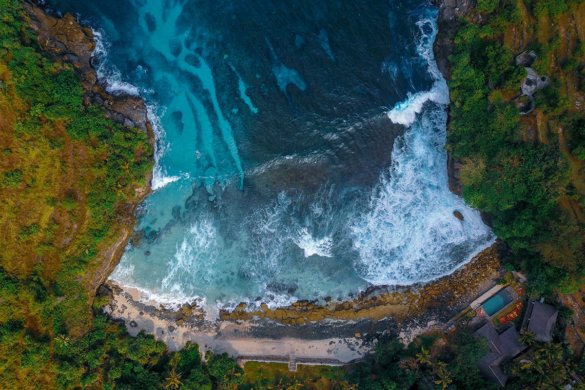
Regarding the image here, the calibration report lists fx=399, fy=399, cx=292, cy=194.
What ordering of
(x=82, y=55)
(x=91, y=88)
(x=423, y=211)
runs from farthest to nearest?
(x=423, y=211) < (x=82, y=55) < (x=91, y=88)

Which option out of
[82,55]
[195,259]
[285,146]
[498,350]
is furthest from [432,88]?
[82,55]

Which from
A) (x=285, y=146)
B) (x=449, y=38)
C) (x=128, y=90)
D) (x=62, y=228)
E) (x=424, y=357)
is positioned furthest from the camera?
(x=128, y=90)

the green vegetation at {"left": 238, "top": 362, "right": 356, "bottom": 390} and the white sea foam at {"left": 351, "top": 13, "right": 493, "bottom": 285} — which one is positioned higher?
the white sea foam at {"left": 351, "top": 13, "right": 493, "bottom": 285}

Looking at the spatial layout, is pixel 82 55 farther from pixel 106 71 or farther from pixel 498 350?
pixel 498 350

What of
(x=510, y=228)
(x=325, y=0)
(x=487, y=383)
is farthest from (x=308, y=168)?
(x=487, y=383)

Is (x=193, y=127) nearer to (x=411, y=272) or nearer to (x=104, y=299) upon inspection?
(x=104, y=299)

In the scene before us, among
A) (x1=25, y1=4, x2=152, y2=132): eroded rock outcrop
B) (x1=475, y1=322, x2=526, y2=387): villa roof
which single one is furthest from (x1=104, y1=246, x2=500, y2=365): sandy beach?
(x1=25, y1=4, x2=152, y2=132): eroded rock outcrop

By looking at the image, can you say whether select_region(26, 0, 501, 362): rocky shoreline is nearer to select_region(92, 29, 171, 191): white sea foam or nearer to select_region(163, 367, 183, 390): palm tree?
select_region(92, 29, 171, 191): white sea foam
